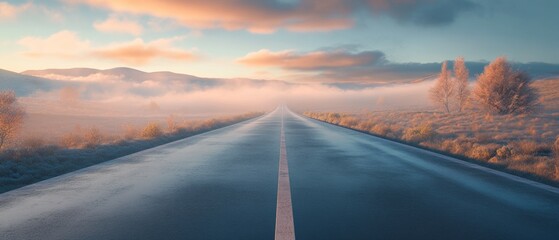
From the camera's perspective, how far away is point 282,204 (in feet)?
17.4

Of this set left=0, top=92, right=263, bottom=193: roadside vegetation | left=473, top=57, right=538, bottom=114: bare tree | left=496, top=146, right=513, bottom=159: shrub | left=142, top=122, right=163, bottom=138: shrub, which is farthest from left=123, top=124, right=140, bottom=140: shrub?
left=473, top=57, right=538, bottom=114: bare tree

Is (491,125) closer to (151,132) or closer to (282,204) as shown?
(151,132)

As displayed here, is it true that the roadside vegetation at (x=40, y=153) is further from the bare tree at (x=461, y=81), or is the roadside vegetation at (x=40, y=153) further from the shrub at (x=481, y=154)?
the bare tree at (x=461, y=81)

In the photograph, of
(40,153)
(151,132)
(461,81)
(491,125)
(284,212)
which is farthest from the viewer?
(461,81)

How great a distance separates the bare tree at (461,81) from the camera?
5262 centimetres

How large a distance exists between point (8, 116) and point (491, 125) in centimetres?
3420

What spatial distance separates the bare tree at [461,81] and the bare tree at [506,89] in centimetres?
1477

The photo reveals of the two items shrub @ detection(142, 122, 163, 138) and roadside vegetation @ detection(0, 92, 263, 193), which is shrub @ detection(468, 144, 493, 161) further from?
shrub @ detection(142, 122, 163, 138)

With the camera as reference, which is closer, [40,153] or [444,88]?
[40,153]

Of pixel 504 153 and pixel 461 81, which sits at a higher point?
pixel 461 81

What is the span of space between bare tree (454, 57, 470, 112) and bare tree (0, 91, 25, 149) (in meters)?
54.3

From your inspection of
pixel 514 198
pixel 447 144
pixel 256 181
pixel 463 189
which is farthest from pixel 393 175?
pixel 447 144

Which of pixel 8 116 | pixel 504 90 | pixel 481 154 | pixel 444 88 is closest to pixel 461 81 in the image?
pixel 444 88

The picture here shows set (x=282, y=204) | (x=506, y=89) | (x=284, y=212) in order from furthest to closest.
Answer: (x=506, y=89) → (x=282, y=204) → (x=284, y=212)
